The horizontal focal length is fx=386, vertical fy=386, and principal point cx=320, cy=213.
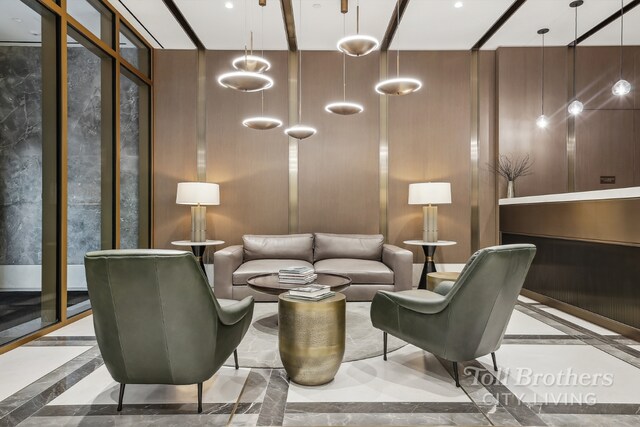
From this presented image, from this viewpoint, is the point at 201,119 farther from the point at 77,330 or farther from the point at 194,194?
the point at 77,330

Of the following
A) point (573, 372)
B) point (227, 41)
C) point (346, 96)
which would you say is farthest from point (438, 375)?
point (227, 41)

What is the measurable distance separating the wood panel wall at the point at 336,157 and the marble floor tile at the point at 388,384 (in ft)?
9.34

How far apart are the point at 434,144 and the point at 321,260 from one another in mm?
2303

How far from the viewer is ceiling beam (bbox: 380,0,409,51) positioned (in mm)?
4293

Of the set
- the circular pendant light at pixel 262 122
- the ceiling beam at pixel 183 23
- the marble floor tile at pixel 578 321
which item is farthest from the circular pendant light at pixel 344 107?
the marble floor tile at pixel 578 321

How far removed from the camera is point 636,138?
17.4 ft

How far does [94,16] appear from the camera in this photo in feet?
13.7

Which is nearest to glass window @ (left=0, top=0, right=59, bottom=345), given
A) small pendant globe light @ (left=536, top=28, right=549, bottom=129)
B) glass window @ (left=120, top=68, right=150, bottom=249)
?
glass window @ (left=120, top=68, right=150, bottom=249)

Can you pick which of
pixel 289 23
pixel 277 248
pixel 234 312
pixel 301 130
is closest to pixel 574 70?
pixel 289 23

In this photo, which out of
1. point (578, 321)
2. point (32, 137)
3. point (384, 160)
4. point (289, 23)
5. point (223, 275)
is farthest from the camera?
point (384, 160)

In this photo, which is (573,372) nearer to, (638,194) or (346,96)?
(638,194)

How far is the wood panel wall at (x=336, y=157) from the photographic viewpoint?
17.9 feet

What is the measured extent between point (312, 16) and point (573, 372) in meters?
4.28

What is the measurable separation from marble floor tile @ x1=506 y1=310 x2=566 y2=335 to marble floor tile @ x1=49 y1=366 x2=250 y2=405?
243cm
